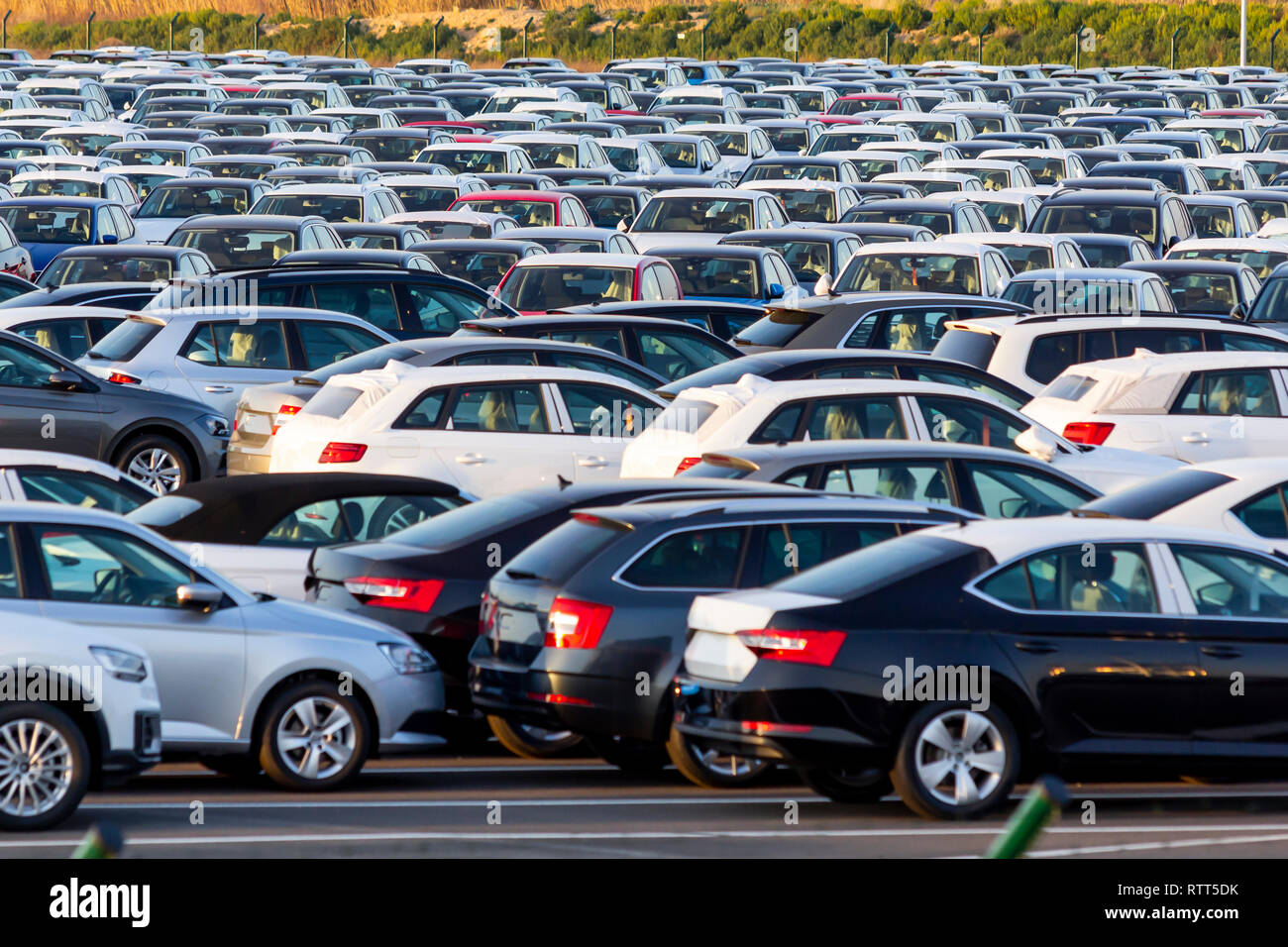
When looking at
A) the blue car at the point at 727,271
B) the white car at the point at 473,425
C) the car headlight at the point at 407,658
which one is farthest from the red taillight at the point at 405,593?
the blue car at the point at 727,271

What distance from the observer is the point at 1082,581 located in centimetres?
979

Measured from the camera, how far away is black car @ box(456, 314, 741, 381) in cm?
1844

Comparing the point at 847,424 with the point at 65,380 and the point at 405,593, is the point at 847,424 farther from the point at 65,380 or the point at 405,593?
the point at 65,380

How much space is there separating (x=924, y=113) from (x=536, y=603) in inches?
1203

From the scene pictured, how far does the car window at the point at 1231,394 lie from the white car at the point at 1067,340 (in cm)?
153

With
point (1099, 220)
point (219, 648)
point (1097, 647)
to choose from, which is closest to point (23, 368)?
point (219, 648)

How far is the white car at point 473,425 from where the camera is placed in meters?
14.9

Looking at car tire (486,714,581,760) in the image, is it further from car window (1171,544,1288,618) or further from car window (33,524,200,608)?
car window (1171,544,1288,618)

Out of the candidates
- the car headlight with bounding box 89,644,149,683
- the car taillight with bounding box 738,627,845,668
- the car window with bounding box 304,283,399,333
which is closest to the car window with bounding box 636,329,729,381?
the car window with bounding box 304,283,399,333

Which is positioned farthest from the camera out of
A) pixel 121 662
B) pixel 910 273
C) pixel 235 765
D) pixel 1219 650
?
pixel 910 273

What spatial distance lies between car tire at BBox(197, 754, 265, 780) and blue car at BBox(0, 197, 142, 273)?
16.2 m

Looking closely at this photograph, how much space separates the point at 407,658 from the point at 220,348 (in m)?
8.43

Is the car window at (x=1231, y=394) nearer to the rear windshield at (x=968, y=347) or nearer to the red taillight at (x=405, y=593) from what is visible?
the rear windshield at (x=968, y=347)
